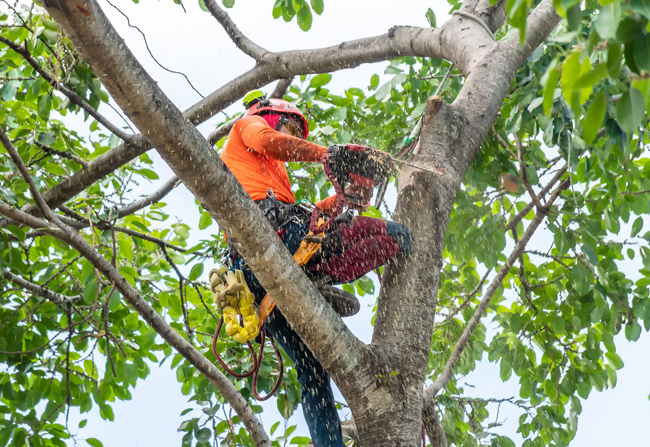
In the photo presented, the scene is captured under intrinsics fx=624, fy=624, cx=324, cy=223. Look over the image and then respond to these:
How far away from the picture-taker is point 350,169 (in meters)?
2.28

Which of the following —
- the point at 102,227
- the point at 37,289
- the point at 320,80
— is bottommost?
the point at 37,289

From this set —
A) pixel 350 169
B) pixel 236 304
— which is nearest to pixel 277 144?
pixel 350 169

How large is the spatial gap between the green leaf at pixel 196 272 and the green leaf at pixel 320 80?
1.27 metres

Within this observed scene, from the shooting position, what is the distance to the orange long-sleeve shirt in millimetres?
2305

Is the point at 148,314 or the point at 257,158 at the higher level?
the point at 257,158

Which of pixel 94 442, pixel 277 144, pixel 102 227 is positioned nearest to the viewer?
pixel 277 144

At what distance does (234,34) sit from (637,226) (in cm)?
236

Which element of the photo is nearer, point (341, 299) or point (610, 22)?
point (610, 22)

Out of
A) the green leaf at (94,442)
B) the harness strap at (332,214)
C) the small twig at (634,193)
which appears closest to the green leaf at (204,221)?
the green leaf at (94,442)

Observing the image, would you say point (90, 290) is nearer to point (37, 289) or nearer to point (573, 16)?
point (37, 289)

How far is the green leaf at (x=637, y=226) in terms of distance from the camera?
3.21m

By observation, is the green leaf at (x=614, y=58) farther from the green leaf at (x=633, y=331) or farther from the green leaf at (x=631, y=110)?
the green leaf at (x=633, y=331)

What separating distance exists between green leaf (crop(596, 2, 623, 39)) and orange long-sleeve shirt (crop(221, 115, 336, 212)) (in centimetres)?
147

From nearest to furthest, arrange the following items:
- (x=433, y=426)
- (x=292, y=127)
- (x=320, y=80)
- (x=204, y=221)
Answer: (x=433, y=426) → (x=292, y=127) → (x=320, y=80) → (x=204, y=221)
